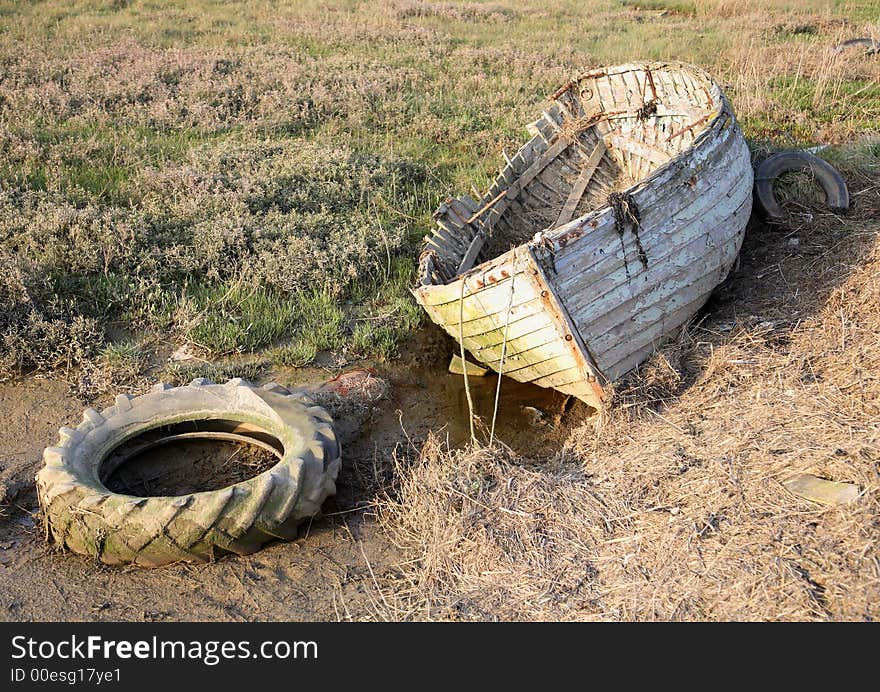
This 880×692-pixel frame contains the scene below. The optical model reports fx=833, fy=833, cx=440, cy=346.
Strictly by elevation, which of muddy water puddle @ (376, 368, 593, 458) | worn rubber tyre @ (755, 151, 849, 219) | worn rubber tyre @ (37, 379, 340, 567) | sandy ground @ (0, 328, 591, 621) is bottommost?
muddy water puddle @ (376, 368, 593, 458)

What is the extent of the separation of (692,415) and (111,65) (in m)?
11.8

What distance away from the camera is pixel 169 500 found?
517 cm

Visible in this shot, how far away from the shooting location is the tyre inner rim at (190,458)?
601 centimetres

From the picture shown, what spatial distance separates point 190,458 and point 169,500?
3.74 ft

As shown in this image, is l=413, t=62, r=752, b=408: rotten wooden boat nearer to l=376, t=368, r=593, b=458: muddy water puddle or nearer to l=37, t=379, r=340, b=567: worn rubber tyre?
l=376, t=368, r=593, b=458: muddy water puddle

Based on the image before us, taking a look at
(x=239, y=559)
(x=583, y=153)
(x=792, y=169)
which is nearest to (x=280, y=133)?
(x=583, y=153)

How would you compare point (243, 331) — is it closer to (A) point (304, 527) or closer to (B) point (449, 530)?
(A) point (304, 527)

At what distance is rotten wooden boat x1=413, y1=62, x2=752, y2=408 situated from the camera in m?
6.17

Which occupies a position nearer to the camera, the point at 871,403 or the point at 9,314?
the point at 871,403

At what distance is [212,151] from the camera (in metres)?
10.9

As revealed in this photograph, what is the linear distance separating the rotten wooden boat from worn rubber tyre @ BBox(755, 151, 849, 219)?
0.86 metres

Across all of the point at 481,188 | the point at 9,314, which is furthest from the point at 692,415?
the point at 9,314

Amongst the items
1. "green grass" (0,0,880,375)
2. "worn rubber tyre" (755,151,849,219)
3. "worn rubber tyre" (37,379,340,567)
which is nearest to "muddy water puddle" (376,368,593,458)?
"green grass" (0,0,880,375)

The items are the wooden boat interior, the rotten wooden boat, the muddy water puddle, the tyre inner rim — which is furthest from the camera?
the wooden boat interior
